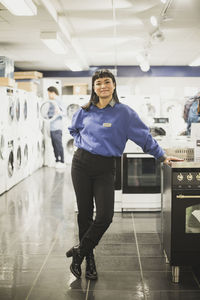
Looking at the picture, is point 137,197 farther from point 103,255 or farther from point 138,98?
point 138,98

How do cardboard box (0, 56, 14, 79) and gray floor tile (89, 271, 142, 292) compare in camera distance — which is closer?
gray floor tile (89, 271, 142, 292)

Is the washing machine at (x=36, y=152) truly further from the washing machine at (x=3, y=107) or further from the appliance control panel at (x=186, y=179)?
the appliance control panel at (x=186, y=179)

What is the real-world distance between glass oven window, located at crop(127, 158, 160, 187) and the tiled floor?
41 centimetres

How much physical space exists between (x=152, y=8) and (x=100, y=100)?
3.21 meters

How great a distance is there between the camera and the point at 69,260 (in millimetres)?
3172

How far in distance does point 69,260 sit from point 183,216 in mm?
1108

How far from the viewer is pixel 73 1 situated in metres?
4.93

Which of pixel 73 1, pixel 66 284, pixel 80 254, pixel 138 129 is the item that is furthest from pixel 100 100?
pixel 73 1

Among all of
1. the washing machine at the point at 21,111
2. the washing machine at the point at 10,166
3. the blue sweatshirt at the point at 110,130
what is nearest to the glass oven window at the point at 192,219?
the blue sweatshirt at the point at 110,130

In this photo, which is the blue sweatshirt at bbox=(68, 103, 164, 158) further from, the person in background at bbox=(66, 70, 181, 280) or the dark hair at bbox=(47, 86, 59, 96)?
the dark hair at bbox=(47, 86, 59, 96)

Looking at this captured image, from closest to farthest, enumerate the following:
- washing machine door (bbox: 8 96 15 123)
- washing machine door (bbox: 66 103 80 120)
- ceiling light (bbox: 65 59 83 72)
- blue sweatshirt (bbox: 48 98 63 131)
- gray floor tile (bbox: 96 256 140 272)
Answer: gray floor tile (bbox: 96 256 140 272) → washing machine door (bbox: 8 96 15 123) → blue sweatshirt (bbox: 48 98 63 131) → ceiling light (bbox: 65 59 83 72) → washing machine door (bbox: 66 103 80 120)

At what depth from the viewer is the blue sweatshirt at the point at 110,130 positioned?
2549mm

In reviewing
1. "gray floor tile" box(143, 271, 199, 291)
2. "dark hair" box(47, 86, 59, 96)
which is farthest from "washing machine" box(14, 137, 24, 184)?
"gray floor tile" box(143, 271, 199, 291)

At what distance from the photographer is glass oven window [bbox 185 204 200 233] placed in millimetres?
2680
